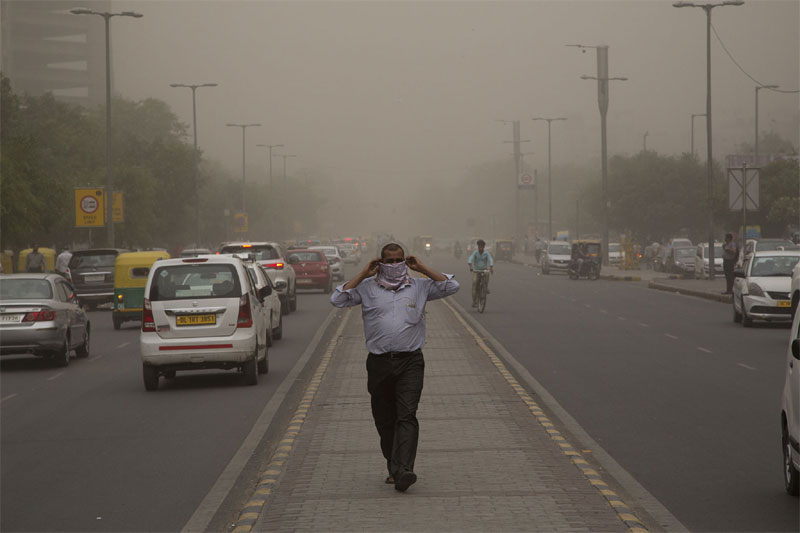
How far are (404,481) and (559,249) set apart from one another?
62179mm

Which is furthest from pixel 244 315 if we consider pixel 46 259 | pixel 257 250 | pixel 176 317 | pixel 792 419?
pixel 46 259

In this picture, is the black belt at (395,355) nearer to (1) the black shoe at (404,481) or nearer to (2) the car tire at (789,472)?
(1) the black shoe at (404,481)

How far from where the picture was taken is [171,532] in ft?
27.1

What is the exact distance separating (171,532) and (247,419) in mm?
5628

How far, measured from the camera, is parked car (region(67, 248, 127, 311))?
38.4 metres

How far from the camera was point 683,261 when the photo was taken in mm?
61469

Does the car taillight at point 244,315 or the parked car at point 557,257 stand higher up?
the car taillight at point 244,315

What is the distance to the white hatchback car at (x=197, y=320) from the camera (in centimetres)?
1703

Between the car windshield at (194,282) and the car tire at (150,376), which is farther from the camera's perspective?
the car windshield at (194,282)

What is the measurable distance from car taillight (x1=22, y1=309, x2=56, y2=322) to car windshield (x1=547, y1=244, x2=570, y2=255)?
5139 cm

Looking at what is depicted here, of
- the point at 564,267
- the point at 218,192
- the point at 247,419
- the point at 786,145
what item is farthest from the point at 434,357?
the point at 786,145

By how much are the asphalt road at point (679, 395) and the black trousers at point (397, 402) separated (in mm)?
1813

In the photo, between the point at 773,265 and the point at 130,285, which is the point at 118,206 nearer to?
the point at 130,285

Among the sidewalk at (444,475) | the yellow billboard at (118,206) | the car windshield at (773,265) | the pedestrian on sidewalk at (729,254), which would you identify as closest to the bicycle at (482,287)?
the car windshield at (773,265)
